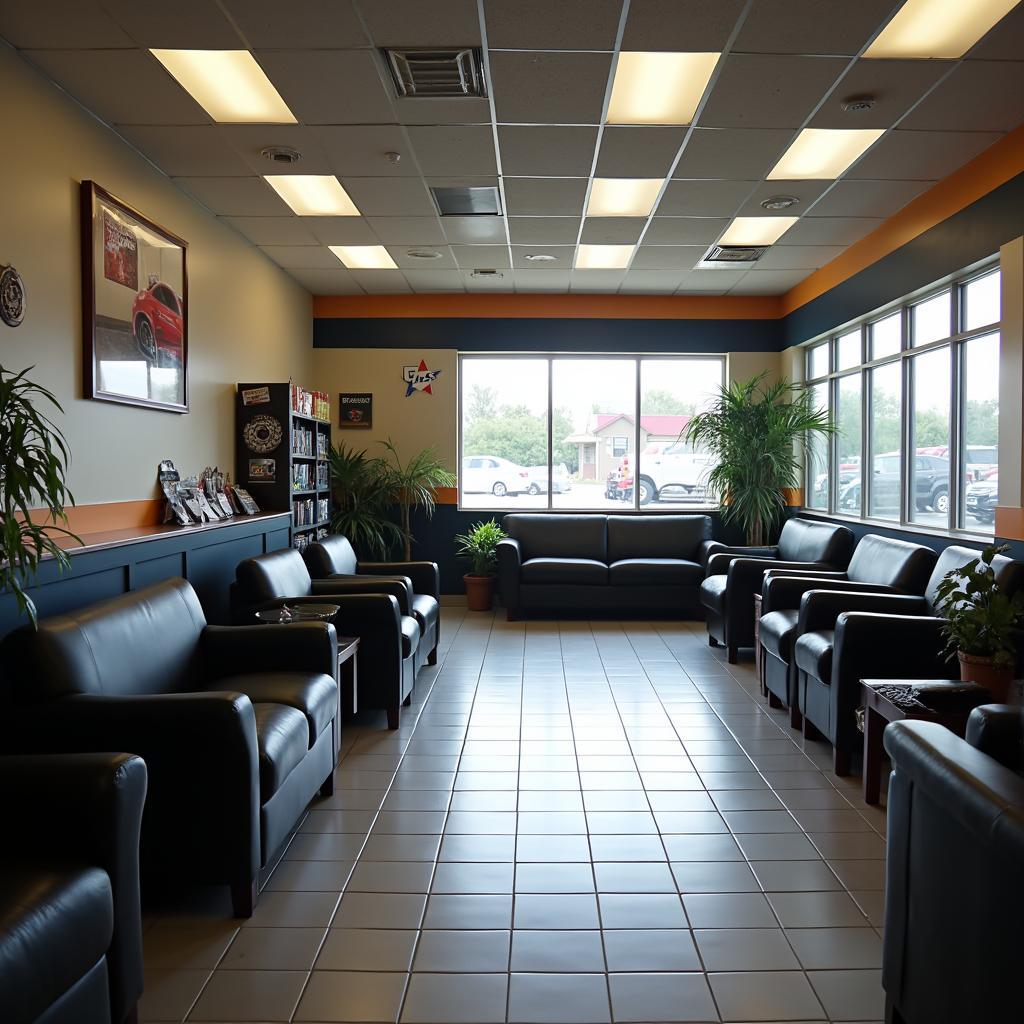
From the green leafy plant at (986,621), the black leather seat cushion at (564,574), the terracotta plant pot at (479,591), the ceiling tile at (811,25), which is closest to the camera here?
the ceiling tile at (811,25)

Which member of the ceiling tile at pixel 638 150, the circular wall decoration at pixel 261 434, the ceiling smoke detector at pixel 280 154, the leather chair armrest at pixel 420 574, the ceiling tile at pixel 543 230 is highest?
the ceiling tile at pixel 543 230

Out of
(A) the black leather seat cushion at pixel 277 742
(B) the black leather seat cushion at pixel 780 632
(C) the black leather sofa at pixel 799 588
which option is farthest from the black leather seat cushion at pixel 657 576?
(A) the black leather seat cushion at pixel 277 742

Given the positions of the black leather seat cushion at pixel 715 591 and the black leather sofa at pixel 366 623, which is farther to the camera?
the black leather seat cushion at pixel 715 591

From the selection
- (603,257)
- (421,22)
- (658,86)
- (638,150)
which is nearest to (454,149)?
(638,150)

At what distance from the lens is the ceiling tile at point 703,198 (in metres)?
5.63

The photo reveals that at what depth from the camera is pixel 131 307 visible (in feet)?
15.8

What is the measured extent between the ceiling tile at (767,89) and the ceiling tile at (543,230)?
197 centimetres

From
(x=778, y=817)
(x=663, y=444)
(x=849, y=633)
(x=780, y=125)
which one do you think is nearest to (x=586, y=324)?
(x=663, y=444)

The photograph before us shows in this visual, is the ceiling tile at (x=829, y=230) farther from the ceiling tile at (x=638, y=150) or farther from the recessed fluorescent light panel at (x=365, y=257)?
the recessed fluorescent light panel at (x=365, y=257)

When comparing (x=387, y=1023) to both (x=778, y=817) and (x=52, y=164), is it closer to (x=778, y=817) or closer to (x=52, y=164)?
(x=778, y=817)

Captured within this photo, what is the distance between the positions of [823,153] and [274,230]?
397 cm

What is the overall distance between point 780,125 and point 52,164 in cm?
368

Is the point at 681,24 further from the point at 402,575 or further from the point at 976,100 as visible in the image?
the point at 402,575

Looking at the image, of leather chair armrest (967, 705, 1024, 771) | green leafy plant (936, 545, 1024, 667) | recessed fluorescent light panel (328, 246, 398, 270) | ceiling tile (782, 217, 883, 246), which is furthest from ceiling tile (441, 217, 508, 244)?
leather chair armrest (967, 705, 1024, 771)
